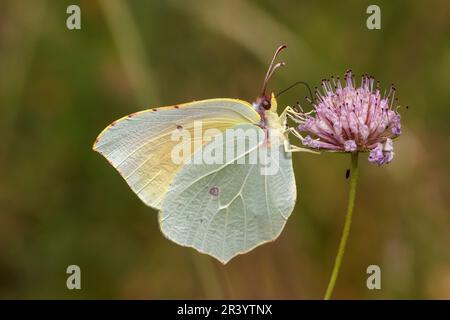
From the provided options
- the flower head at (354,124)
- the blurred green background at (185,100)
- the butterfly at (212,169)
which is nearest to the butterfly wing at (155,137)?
the butterfly at (212,169)

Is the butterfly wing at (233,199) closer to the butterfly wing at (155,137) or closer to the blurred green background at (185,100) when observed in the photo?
the butterfly wing at (155,137)

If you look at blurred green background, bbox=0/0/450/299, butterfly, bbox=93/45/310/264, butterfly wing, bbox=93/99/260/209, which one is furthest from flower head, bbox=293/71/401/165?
blurred green background, bbox=0/0/450/299

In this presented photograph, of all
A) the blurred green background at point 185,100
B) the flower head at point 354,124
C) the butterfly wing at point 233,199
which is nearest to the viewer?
the flower head at point 354,124

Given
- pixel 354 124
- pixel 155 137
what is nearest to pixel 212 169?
pixel 155 137

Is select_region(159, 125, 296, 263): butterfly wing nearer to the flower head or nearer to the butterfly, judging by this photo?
the butterfly

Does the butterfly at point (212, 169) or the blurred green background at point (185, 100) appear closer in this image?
the butterfly at point (212, 169)

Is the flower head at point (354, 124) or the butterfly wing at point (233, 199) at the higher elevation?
the flower head at point (354, 124)

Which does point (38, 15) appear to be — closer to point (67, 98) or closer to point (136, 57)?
point (67, 98)
